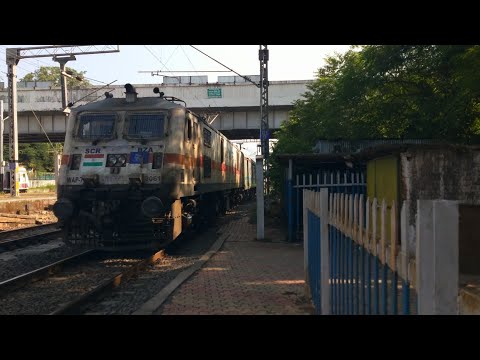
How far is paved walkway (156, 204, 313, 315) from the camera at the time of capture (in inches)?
240

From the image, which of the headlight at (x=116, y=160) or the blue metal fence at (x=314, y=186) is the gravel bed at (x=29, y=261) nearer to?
the headlight at (x=116, y=160)

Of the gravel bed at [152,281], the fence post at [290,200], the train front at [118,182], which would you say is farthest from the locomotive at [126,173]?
the fence post at [290,200]

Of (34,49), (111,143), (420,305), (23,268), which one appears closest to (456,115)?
(111,143)

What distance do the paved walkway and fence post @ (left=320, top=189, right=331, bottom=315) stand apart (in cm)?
133

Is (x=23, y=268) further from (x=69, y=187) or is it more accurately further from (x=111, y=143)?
(x=111, y=143)

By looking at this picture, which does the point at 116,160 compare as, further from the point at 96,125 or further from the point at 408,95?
the point at 408,95

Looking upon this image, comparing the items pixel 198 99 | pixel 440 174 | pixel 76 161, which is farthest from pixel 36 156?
pixel 440 174

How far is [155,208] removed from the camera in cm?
946

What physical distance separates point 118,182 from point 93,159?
825 mm

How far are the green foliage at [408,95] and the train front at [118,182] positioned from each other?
23.5 ft

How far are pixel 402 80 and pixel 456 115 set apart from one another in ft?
12.5

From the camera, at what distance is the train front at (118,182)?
9719 mm

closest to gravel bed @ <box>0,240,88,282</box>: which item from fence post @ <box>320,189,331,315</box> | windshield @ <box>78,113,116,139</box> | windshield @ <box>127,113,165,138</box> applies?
windshield @ <box>78,113,116,139</box>

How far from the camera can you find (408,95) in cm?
1593
